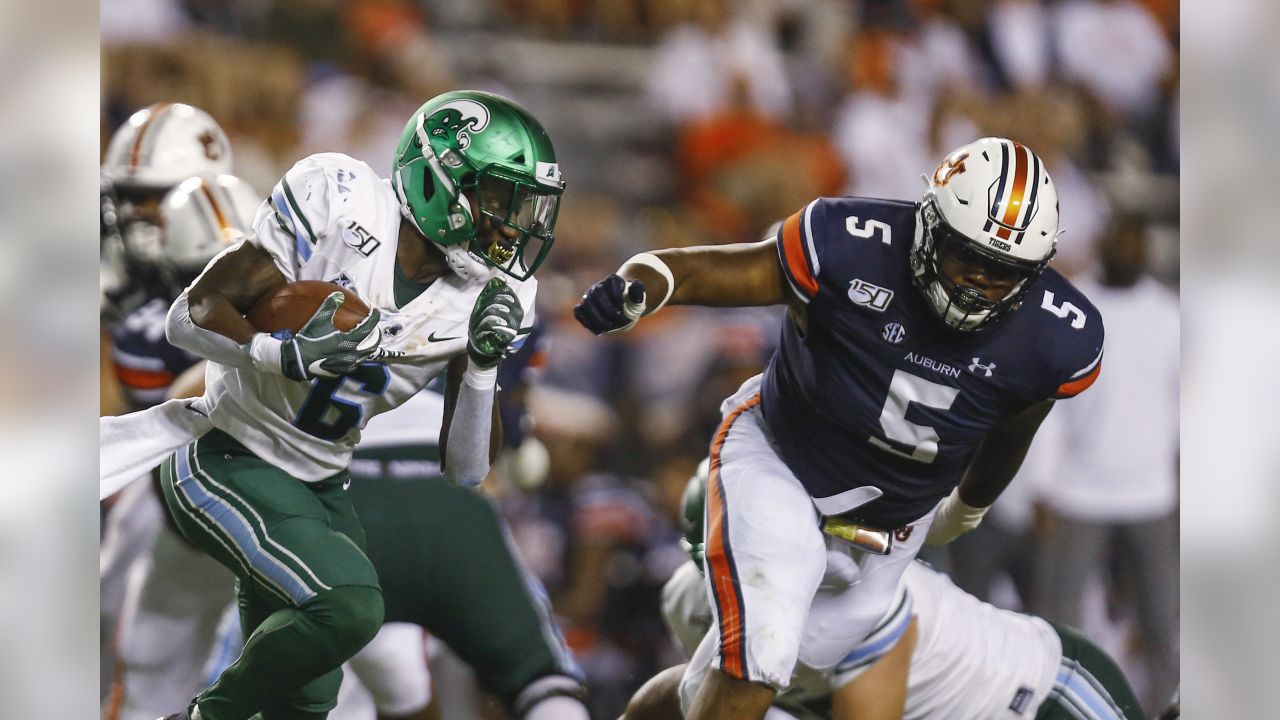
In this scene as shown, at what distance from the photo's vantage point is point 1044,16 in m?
5.03

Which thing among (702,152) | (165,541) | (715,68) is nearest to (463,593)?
(165,541)

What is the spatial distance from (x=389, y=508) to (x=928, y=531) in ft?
4.09

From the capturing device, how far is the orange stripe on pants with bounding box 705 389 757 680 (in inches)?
104

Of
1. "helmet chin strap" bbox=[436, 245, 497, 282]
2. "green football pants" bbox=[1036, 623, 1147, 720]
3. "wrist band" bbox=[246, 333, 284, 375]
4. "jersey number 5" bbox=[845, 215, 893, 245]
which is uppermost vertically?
"jersey number 5" bbox=[845, 215, 893, 245]

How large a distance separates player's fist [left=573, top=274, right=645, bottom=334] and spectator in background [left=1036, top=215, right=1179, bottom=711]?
2400 millimetres

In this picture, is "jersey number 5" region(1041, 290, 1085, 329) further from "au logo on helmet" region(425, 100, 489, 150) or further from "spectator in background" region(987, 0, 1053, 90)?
"spectator in background" region(987, 0, 1053, 90)

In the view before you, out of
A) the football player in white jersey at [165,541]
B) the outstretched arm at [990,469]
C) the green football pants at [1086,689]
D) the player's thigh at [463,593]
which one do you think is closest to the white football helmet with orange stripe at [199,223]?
the football player in white jersey at [165,541]

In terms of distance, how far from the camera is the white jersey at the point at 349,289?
8.67 ft

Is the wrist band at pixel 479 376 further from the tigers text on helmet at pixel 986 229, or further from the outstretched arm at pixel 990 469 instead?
the outstretched arm at pixel 990 469

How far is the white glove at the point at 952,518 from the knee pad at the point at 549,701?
90cm

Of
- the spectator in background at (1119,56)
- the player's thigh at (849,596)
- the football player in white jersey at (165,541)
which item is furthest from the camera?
the spectator in background at (1119,56)

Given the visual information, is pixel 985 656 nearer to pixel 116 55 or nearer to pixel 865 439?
pixel 865 439

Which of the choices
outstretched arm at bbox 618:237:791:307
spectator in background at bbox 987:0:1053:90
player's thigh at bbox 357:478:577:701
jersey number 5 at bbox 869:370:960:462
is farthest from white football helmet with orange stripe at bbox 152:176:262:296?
spectator in background at bbox 987:0:1053:90

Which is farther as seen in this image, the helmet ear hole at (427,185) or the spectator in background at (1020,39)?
the spectator in background at (1020,39)
